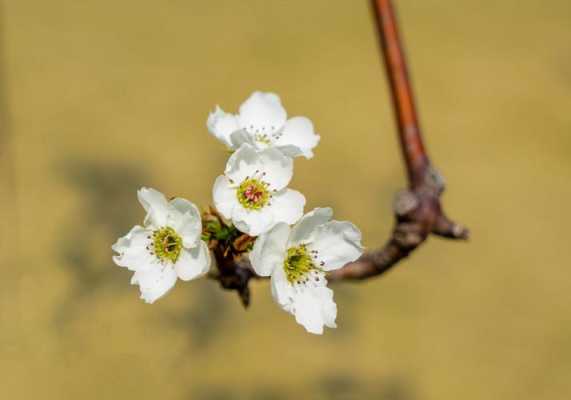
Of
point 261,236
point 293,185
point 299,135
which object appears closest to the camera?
point 261,236

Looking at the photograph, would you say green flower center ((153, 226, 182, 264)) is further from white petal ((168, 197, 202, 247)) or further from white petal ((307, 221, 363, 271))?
white petal ((307, 221, 363, 271))

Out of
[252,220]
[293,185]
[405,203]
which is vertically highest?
[252,220]

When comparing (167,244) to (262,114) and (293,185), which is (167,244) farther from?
(293,185)

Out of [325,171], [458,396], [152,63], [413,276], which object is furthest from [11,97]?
[458,396]

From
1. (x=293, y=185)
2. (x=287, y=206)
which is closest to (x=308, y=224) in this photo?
(x=287, y=206)

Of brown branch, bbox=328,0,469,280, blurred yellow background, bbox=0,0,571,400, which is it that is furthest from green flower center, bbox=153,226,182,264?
blurred yellow background, bbox=0,0,571,400

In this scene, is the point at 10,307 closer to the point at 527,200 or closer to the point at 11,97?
the point at 11,97

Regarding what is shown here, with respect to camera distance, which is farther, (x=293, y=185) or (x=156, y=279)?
(x=293, y=185)
